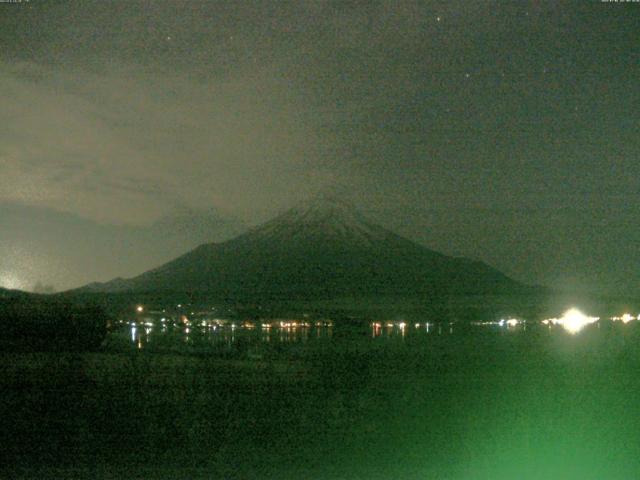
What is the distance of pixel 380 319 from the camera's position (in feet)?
144

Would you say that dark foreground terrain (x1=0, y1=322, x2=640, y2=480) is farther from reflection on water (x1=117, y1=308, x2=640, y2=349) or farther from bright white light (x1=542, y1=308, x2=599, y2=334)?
bright white light (x1=542, y1=308, x2=599, y2=334)

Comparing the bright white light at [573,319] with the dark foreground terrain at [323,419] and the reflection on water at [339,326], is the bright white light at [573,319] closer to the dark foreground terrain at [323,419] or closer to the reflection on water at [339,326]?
the reflection on water at [339,326]

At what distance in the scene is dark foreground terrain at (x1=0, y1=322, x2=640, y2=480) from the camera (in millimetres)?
9883

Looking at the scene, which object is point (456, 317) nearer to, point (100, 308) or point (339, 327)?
point (339, 327)

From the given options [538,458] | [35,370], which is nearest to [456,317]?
[35,370]

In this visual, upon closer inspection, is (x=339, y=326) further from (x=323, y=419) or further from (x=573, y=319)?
(x=323, y=419)

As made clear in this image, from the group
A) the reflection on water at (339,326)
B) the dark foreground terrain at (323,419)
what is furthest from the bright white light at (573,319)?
the dark foreground terrain at (323,419)

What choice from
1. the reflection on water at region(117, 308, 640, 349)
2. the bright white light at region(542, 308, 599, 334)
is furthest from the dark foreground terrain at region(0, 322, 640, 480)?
the bright white light at region(542, 308, 599, 334)

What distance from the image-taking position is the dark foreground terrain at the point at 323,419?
32.4ft

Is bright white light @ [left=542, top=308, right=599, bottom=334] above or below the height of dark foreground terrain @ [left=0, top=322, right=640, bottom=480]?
above

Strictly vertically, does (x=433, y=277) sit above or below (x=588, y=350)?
above

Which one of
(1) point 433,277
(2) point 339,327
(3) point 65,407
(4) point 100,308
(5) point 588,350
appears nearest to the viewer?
(3) point 65,407

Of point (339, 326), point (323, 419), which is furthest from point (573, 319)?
point (323, 419)

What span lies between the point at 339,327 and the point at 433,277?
33.0 meters
